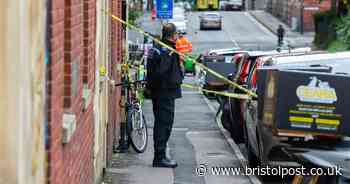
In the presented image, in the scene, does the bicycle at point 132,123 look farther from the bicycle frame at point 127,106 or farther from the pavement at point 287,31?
the pavement at point 287,31

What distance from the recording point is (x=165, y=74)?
1217cm

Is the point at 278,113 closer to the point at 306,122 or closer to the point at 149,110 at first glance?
the point at 306,122

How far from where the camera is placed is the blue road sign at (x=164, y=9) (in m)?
29.4

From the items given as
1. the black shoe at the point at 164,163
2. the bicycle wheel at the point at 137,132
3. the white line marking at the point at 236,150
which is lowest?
the white line marking at the point at 236,150

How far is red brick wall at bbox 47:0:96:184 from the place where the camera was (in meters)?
5.90

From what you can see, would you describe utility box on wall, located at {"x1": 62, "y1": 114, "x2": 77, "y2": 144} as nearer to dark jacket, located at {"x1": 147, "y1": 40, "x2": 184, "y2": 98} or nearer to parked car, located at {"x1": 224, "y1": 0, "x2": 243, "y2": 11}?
dark jacket, located at {"x1": 147, "y1": 40, "x2": 184, "y2": 98}

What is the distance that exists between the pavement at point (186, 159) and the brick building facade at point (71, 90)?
246 centimetres

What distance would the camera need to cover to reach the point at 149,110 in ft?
81.5

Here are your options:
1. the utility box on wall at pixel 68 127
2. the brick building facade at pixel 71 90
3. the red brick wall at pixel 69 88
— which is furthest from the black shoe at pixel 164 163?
the utility box on wall at pixel 68 127

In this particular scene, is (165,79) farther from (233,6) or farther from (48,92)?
(233,6)

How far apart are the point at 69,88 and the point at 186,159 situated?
7438mm

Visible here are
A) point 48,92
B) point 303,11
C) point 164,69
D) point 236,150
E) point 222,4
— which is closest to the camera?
point 48,92

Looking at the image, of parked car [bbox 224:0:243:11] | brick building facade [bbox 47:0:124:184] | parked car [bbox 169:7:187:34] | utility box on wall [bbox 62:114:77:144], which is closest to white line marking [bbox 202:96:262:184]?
brick building facade [bbox 47:0:124:184]

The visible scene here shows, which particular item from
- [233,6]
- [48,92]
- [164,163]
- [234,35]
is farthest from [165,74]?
[233,6]
